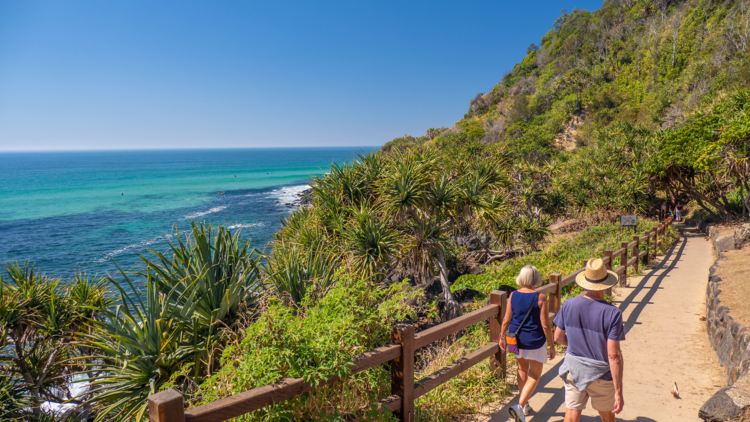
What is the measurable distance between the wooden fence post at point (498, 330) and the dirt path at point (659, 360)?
44cm

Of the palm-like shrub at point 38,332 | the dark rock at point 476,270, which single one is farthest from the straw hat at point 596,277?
the dark rock at point 476,270

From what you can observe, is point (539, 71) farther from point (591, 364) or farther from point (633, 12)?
point (591, 364)

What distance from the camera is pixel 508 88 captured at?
97062 millimetres

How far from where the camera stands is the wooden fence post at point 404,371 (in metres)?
3.46

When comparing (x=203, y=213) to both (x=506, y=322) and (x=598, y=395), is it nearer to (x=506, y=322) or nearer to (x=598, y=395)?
(x=506, y=322)

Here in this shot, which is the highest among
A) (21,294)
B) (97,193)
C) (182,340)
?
(182,340)

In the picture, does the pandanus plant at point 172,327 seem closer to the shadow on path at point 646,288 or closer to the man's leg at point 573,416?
the man's leg at point 573,416

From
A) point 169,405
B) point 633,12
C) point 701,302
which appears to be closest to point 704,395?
point 701,302

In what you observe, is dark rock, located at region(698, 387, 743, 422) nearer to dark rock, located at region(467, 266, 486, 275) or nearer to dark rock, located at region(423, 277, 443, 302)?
dark rock, located at region(423, 277, 443, 302)

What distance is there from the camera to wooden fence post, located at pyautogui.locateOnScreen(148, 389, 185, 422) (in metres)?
2.08

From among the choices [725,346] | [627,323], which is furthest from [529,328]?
[627,323]

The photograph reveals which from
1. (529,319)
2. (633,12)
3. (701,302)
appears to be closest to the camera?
(529,319)

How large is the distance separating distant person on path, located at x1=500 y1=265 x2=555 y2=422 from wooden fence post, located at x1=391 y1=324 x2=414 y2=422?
1228 millimetres

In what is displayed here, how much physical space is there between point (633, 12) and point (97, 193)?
360 feet
